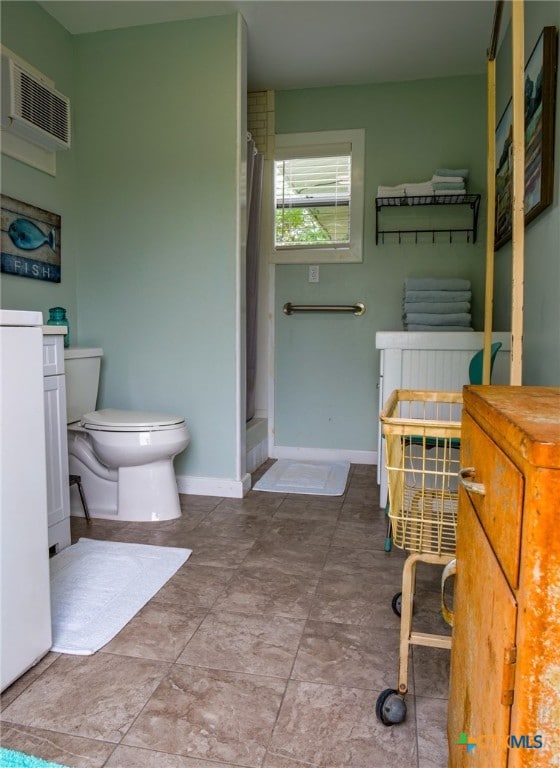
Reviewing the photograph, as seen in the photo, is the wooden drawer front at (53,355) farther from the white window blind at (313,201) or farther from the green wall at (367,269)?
the white window blind at (313,201)

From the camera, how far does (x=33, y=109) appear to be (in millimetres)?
2150

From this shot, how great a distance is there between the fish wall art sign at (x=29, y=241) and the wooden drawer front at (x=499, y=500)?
221 cm

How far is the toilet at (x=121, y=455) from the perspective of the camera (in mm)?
2213

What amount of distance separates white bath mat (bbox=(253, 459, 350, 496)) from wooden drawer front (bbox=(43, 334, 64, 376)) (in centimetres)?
129

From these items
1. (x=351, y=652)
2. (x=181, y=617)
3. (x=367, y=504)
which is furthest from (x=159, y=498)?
(x=351, y=652)

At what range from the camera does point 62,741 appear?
105 centimetres

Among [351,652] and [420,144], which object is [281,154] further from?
[351,652]

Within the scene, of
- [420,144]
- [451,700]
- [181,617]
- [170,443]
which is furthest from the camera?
[420,144]

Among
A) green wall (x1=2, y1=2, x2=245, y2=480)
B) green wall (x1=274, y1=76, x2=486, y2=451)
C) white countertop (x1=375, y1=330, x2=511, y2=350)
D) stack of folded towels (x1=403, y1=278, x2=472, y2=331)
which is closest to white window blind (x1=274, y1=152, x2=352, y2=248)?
green wall (x1=274, y1=76, x2=486, y2=451)

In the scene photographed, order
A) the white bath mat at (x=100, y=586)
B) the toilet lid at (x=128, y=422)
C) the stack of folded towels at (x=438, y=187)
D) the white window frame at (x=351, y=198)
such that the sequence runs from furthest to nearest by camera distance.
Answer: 1. the white window frame at (x=351, y=198)
2. the stack of folded towels at (x=438, y=187)
3. the toilet lid at (x=128, y=422)
4. the white bath mat at (x=100, y=586)

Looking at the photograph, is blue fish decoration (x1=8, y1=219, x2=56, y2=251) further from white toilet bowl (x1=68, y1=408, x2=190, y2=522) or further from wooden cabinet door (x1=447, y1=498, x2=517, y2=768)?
wooden cabinet door (x1=447, y1=498, x2=517, y2=768)

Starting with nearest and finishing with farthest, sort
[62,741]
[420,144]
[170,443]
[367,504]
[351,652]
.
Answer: [62,741], [351,652], [170,443], [367,504], [420,144]

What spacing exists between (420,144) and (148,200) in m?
1.73

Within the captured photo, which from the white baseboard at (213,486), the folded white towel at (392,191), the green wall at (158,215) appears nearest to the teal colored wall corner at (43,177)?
the green wall at (158,215)
